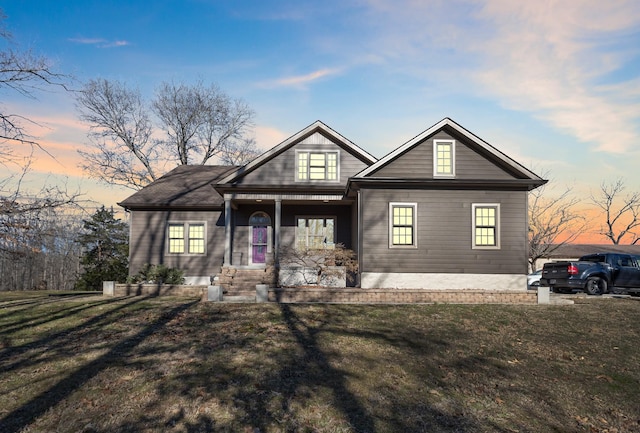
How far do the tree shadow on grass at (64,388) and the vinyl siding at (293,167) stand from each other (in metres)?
11.3

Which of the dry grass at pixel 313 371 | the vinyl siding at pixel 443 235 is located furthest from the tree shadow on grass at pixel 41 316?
the vinyl siding at pixel 443 235

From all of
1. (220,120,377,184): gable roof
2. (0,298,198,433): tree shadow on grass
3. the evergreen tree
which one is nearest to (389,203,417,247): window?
(220,120,377,184): gable roof

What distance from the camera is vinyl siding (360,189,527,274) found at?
16.0 metres

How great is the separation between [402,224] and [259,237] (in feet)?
26.8

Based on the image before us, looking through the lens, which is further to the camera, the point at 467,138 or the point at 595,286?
the point at 595,286

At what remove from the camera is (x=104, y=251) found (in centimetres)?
3259

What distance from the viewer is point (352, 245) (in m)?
20.0

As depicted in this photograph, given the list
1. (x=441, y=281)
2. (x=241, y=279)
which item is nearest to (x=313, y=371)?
(x=441, y=281)

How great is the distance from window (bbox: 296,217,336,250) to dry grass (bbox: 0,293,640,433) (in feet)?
29.3

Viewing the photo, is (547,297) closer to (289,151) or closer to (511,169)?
(511,169)

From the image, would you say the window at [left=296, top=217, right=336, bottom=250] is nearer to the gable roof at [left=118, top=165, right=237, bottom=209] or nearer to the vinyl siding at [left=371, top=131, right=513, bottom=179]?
the gable roof at [left=118, top=165, right=237, bottom=209]

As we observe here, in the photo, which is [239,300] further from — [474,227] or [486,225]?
[486,225]

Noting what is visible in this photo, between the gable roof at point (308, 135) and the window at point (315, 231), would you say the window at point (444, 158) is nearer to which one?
the gable roof at point (308, 135)

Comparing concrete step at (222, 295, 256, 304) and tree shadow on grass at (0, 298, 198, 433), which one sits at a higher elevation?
concrete step at (222, 295, 256, 304)
